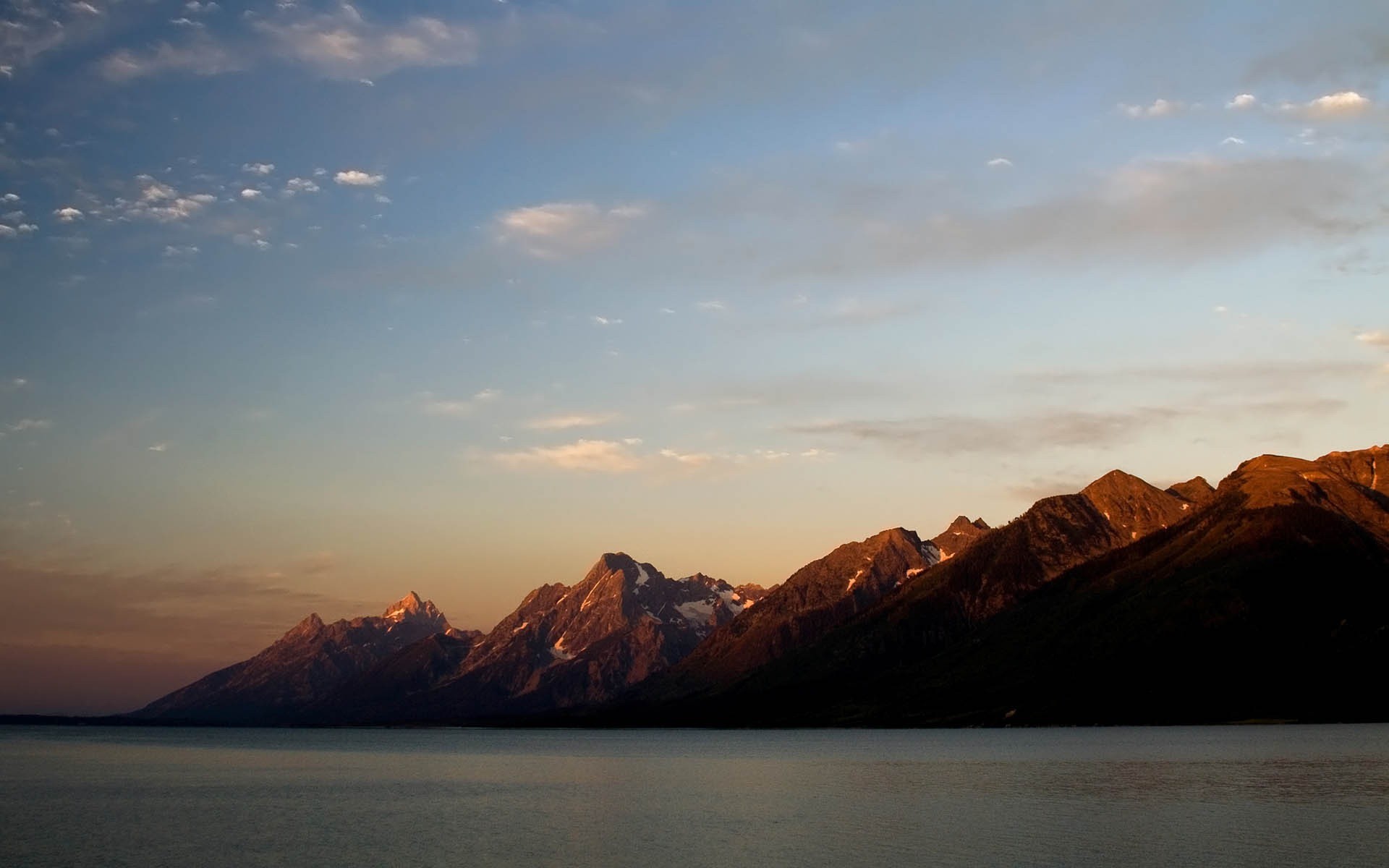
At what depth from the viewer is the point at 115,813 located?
388 feet

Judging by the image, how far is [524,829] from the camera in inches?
4104

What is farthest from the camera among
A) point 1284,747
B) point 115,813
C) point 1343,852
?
point 1284,747

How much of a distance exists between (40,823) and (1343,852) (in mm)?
102137

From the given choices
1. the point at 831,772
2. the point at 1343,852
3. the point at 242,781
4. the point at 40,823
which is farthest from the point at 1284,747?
the point at 40,823

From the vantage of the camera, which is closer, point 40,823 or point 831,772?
point 40,823

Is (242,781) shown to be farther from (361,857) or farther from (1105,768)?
(1105,768)

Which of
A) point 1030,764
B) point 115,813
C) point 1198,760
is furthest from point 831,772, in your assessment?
point 115,813

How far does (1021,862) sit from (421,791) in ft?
315

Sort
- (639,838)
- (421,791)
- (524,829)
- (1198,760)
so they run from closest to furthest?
(639,838), (524,829), (421,791), (1198,760)

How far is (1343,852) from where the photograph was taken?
77438 mm

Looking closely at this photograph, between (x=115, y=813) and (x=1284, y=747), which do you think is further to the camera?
(x=1284, y=747)

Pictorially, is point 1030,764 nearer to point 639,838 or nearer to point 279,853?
point 639,838

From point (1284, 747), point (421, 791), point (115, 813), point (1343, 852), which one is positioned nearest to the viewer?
point (1343, 852)

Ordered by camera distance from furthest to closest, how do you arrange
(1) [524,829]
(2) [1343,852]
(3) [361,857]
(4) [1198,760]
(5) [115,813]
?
1. (4) [1198,760]
2. (5) [115,813]
3. (1) [524,829]
4. (3) [361,857]
5. (2) [1343,852]
